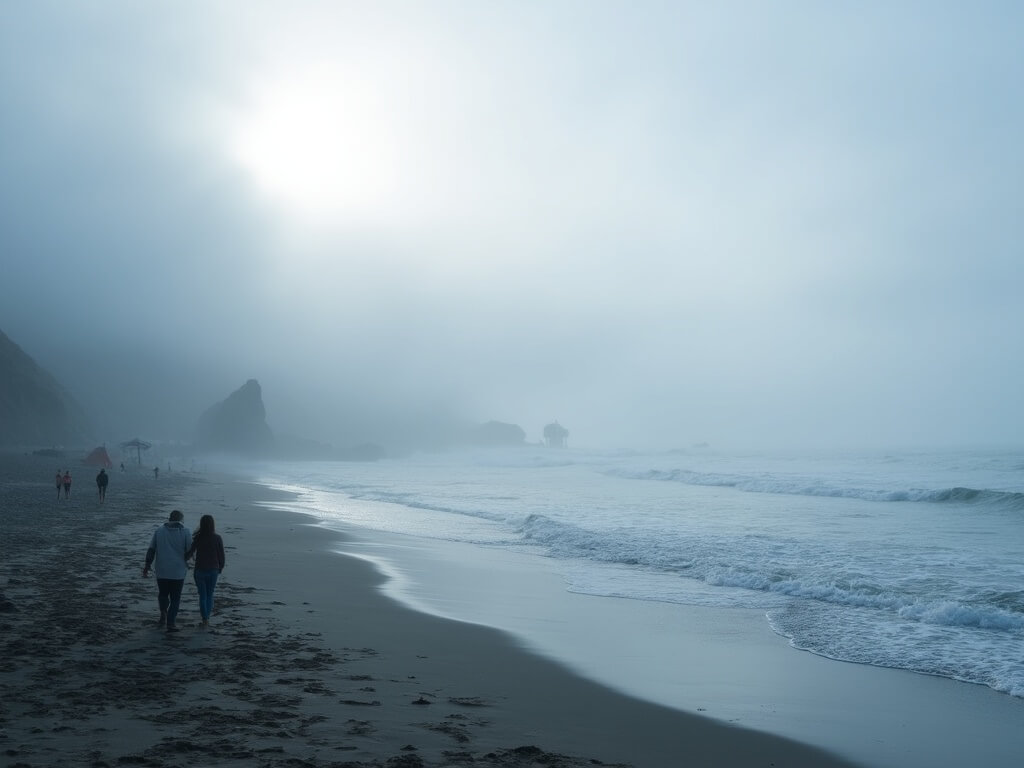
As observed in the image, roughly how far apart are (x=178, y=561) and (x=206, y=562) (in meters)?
0.45

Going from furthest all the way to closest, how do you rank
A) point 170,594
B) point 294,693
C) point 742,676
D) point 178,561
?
point 178,561, point 170,594, point 742,676, point 294,693

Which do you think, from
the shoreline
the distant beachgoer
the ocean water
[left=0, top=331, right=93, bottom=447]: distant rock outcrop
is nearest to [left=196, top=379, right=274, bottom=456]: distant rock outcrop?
[left=0, top=331, right=93, bottom=447]: distant rock outcrop

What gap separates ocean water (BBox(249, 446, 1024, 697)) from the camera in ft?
39.9

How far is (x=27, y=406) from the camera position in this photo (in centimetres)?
10475

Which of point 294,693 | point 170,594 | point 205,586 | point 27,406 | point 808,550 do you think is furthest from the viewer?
point 27,406

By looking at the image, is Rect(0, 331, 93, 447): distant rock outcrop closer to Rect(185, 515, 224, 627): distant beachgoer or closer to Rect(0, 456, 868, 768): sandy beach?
Rect(0, 456, 868, 768): sandy beach

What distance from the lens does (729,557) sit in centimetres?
1938

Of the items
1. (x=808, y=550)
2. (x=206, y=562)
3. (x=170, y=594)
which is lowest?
(x=808, y=550)

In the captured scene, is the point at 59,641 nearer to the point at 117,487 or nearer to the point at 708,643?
the point at 708,643

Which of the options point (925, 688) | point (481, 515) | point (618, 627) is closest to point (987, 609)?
point (925, 688)

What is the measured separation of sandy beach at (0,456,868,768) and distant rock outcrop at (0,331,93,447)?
339ft

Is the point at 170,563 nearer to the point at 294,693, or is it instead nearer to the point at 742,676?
the point at 294,693

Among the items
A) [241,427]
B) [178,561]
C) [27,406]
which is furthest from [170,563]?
[241,427]

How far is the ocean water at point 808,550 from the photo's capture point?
478 inches
